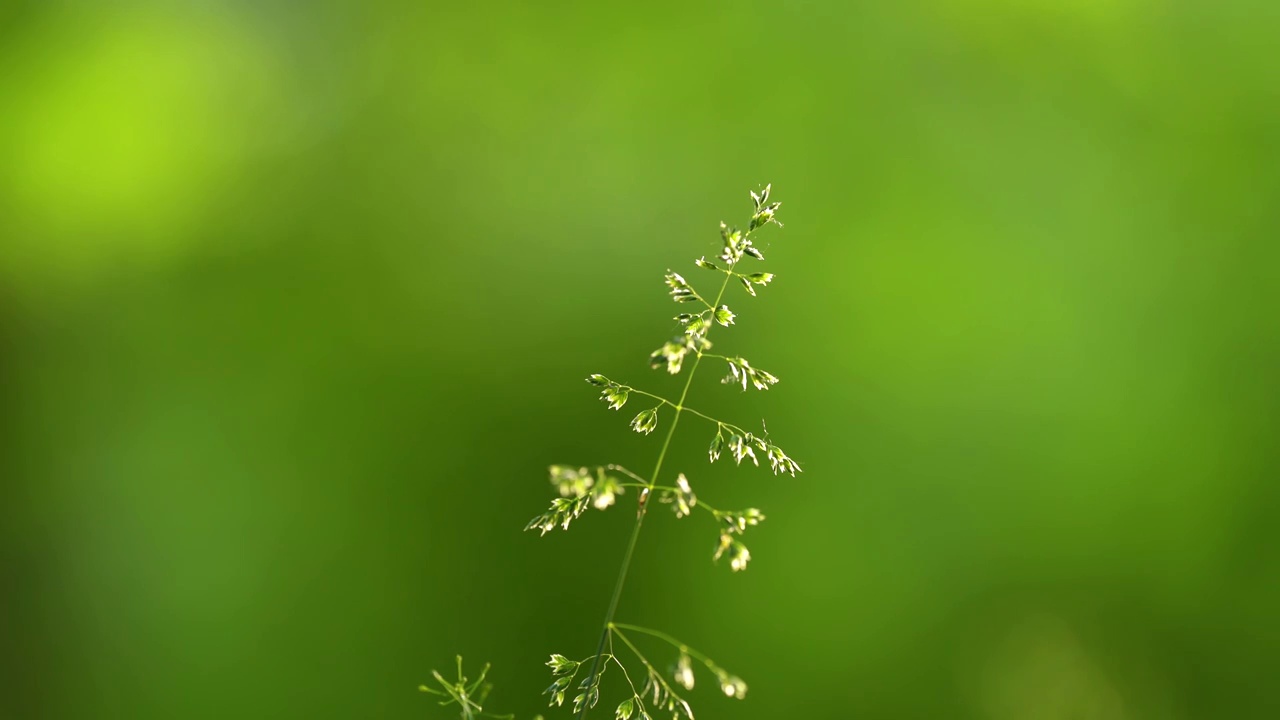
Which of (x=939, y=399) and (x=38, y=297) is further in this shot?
(x=38, y=297)

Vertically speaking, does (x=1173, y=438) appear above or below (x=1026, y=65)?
below

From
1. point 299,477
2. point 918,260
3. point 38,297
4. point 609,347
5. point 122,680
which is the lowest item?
point 122,680

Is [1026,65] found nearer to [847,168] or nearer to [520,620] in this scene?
[847,168]

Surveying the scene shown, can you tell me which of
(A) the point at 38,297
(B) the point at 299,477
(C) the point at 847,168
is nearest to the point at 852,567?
(C) the point at 847,168

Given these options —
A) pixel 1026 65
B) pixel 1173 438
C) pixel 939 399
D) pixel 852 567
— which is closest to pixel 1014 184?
pixel 1026 65

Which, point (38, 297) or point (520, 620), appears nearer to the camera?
point (520, 620)

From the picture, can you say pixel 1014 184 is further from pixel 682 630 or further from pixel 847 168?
pixel 682 630
